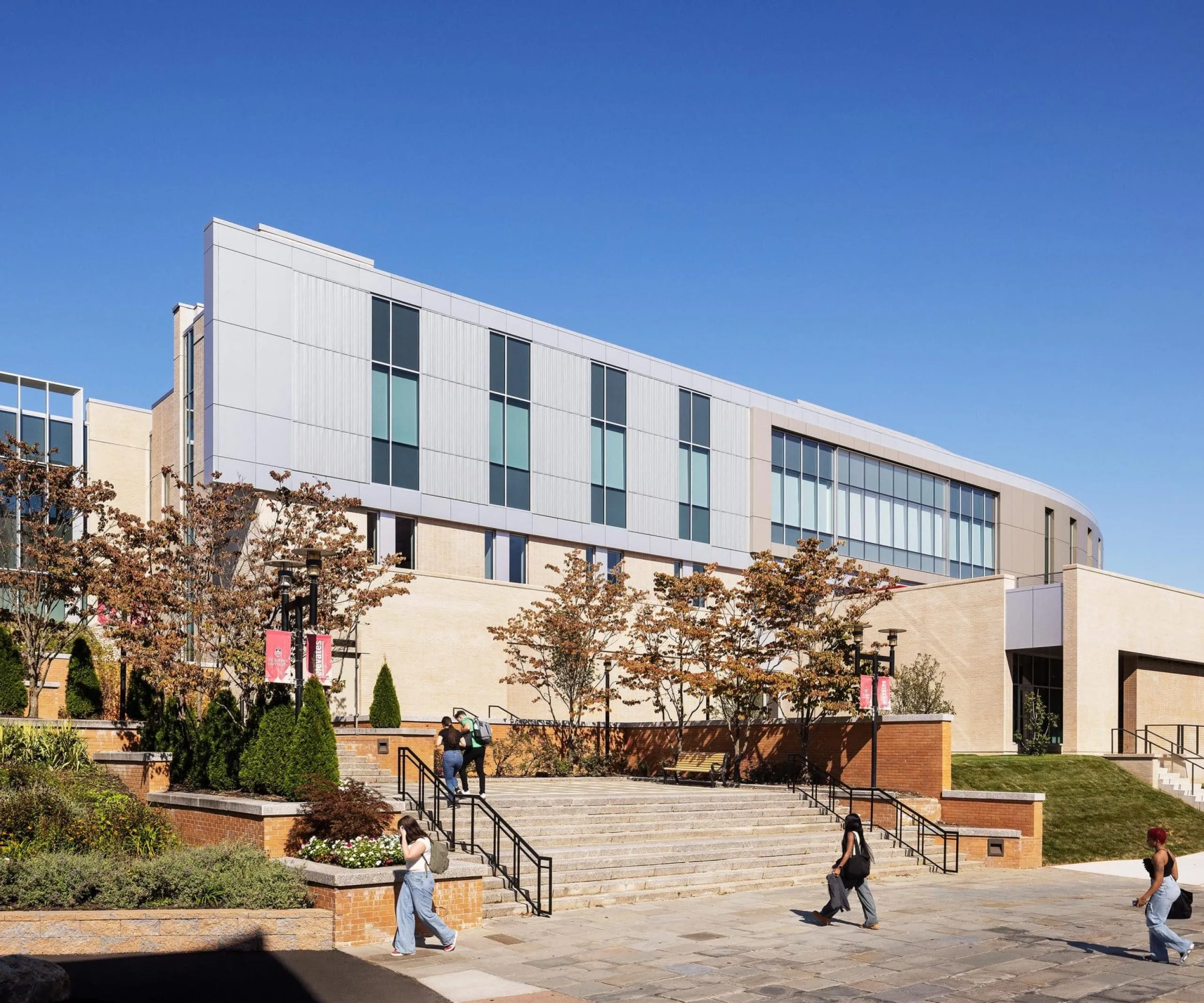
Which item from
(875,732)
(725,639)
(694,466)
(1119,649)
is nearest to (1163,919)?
(875,732)

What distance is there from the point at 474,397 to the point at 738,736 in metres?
15.1

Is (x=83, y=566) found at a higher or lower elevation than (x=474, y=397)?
lower

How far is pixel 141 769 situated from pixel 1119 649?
29.0 m

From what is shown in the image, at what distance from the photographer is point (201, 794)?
19359mm

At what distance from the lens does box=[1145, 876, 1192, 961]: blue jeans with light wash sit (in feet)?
44.0

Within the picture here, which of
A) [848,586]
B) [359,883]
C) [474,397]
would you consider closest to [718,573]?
[474,397]

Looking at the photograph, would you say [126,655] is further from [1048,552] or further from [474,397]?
[1048,552]

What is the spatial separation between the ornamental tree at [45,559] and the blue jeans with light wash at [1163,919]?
20.6 metres

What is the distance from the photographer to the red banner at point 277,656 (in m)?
18.5

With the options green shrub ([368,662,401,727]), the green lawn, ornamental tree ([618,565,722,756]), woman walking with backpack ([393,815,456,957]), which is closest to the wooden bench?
ornamental tree ([618,565,722,756])

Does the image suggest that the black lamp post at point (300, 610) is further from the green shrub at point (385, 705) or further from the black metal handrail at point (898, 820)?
the green shrub at point (385, 705)

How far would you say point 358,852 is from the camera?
15.4 metres

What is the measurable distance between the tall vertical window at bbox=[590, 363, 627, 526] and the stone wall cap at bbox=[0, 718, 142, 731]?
20.8 metres

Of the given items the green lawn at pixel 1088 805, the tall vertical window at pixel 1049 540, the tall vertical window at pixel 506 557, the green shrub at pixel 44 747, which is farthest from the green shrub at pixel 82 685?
the tall vertical window at pixel 1049 540
